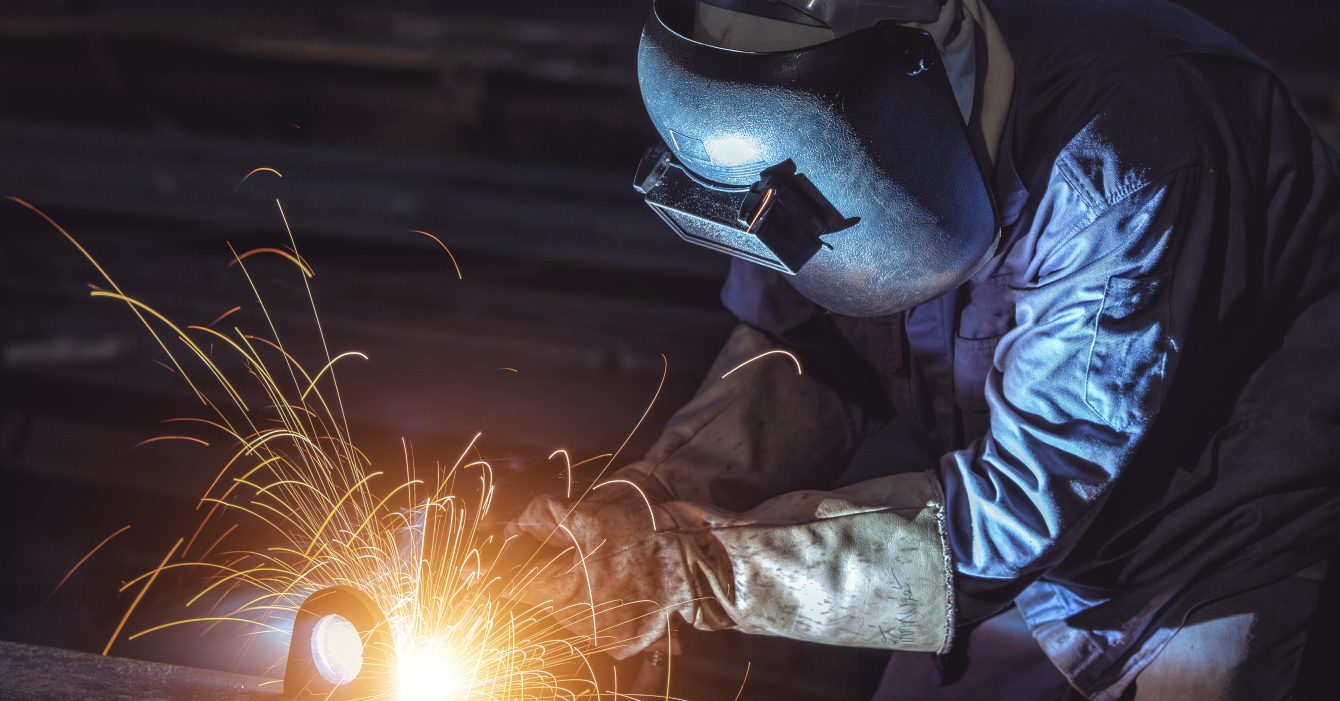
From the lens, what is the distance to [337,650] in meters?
1.23

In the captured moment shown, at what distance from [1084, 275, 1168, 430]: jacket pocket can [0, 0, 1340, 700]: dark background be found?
1.79m

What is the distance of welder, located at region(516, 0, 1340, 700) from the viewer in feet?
3.78

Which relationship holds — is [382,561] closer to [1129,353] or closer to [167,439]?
[1129,353]

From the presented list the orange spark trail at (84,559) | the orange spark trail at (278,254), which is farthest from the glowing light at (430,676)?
the orange spark trail at (278,254)

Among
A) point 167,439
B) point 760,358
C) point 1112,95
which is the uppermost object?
point 1112,95

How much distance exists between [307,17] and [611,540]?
3358 mm

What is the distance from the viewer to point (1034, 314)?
130 cm

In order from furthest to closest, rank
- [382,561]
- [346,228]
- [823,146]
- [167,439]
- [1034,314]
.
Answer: [346,228]
[167,439]
[382,561]
[1034,314]
[823,146]

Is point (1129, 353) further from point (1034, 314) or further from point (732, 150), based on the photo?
point (732, 150)

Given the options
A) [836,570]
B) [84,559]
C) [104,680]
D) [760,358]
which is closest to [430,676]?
[104,680]

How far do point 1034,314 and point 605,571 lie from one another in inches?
28.6

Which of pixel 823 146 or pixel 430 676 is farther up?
pixel 823 146

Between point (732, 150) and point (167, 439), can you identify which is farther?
point (167, 439)

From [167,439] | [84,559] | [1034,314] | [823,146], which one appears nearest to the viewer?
[823,146]
